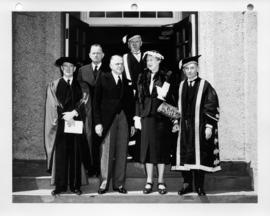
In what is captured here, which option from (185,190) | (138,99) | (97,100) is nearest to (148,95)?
(138,99)

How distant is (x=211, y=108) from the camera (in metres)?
5.20

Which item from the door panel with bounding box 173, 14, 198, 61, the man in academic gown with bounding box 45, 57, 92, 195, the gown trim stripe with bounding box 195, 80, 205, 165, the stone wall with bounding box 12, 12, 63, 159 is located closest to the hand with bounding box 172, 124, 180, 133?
the gown trim stripe with bounding box 195, 80, 205, 165

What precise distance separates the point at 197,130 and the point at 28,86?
5.50ft

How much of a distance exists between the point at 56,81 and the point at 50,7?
711 mm

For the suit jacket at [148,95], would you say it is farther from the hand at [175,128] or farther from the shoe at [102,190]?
the shoe at [102,190]

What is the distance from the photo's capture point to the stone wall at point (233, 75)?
5.23 metres

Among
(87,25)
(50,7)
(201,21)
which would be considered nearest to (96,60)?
(87,25)

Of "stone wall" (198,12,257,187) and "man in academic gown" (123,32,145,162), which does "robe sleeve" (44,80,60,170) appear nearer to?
"man in academic gown" (123,32,145,162)

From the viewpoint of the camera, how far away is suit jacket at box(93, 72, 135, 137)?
5188 mm

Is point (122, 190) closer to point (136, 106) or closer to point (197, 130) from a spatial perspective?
point (136, 106)

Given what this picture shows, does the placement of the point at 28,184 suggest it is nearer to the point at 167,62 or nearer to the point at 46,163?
the point at 46,163

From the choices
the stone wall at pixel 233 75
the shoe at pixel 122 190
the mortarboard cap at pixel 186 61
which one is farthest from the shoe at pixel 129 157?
the mortarboard cap at pixel 186 61
